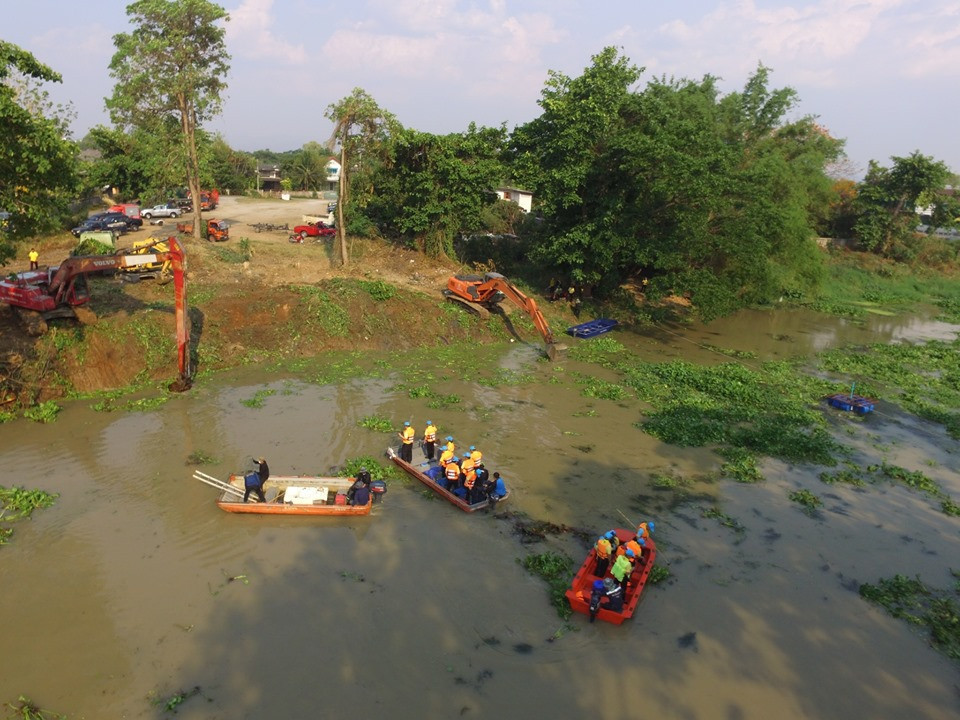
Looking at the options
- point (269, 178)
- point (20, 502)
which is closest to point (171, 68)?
point (20, 502)

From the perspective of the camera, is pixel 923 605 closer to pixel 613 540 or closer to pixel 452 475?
pixel 613 540

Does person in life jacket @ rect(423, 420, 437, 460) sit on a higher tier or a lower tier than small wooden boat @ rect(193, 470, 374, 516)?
higher

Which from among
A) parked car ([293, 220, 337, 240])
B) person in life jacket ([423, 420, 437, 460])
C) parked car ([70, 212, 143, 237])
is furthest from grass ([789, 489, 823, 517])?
parked car ([70, 212, 143, 237])

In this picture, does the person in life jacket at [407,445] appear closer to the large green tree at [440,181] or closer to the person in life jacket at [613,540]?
the person in life jacket at [613,540]

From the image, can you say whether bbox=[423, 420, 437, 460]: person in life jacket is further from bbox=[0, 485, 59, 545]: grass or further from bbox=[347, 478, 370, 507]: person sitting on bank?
bbox=[0, 485, 59, 545]: grass

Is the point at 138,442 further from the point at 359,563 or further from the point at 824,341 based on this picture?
the point at 824,341

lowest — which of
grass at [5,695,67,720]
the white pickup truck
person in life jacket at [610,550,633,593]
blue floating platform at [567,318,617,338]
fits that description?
grass at [5,695,67,720]
